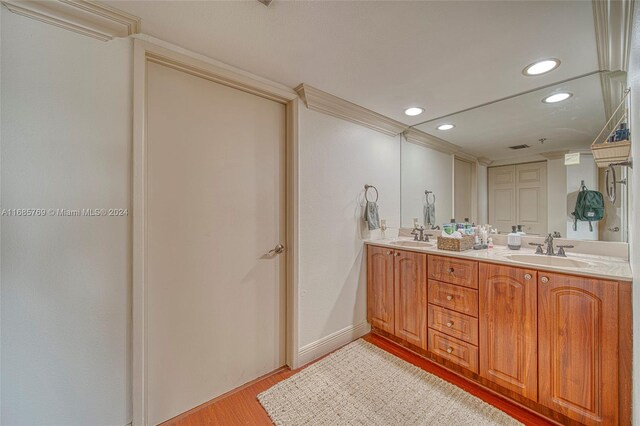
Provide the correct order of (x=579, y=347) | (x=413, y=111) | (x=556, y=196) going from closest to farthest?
(x=579, y=347) → (x=556, y=196) → (x=413, y=111)

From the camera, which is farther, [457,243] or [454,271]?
[457,243]

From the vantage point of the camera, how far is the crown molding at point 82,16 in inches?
42.4

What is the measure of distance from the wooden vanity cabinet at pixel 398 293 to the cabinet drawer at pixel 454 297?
7 centimetres

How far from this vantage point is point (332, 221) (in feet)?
7.05

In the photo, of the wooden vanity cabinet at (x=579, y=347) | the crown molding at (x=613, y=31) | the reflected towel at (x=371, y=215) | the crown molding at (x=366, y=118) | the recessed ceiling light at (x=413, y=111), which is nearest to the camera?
the crown molding at (x=613, y=31)

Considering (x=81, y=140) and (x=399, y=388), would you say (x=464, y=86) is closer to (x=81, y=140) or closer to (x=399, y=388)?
(x=399, y=388)

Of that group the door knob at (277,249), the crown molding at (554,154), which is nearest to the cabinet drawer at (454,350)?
the door knob at (277,249)

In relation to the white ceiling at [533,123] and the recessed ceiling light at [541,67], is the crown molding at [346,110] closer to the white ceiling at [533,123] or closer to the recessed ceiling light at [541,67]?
the white ceiling at [533,123]

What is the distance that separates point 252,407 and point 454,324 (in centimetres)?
145

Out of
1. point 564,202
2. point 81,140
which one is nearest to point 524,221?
point 564,202

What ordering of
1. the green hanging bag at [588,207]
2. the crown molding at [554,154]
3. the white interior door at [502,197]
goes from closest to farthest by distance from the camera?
the green hanging bag at [588,207]
the crown molding at [554,154]
the white interior door at [502,197]

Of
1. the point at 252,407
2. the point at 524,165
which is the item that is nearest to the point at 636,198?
the point at 524,165

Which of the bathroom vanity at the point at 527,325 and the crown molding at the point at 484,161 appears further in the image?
the crown molding at the point at 484,161

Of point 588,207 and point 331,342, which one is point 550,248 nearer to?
point 588,207
